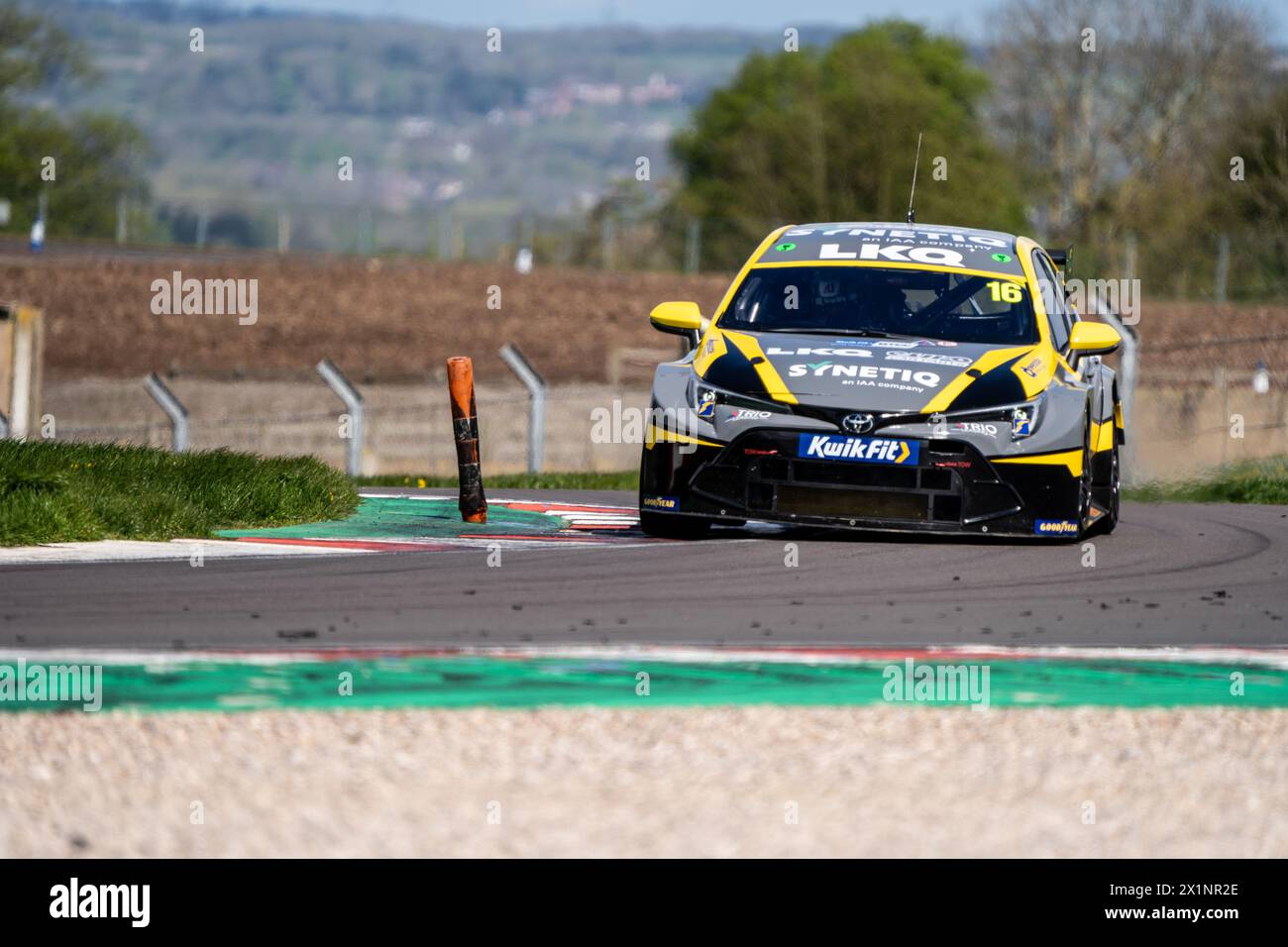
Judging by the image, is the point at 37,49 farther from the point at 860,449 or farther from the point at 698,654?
the point at 698,654

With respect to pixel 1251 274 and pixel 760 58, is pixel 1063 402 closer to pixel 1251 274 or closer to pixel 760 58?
pixel 1251 274

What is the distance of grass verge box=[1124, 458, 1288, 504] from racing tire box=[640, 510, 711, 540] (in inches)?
262

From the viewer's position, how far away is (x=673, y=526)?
1052 centimetres

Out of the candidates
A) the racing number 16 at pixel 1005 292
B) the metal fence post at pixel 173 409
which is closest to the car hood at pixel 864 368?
the racing number 16 at pixel 1005 292

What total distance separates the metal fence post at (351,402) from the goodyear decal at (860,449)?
7.22 meters

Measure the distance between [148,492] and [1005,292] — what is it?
14.9ft

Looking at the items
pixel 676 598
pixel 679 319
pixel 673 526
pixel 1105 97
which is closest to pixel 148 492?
pixel 673 526

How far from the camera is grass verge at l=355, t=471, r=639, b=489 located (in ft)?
54.9

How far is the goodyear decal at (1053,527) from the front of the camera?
9.93m

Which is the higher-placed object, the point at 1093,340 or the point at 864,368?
the point at 1093,340

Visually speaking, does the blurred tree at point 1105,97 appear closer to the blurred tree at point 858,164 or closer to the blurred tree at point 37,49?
the blurred tree at point 858,164

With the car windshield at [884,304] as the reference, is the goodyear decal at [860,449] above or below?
below

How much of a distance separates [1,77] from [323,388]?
31.7 meters

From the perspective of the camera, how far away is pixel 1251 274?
42344 millimetres
